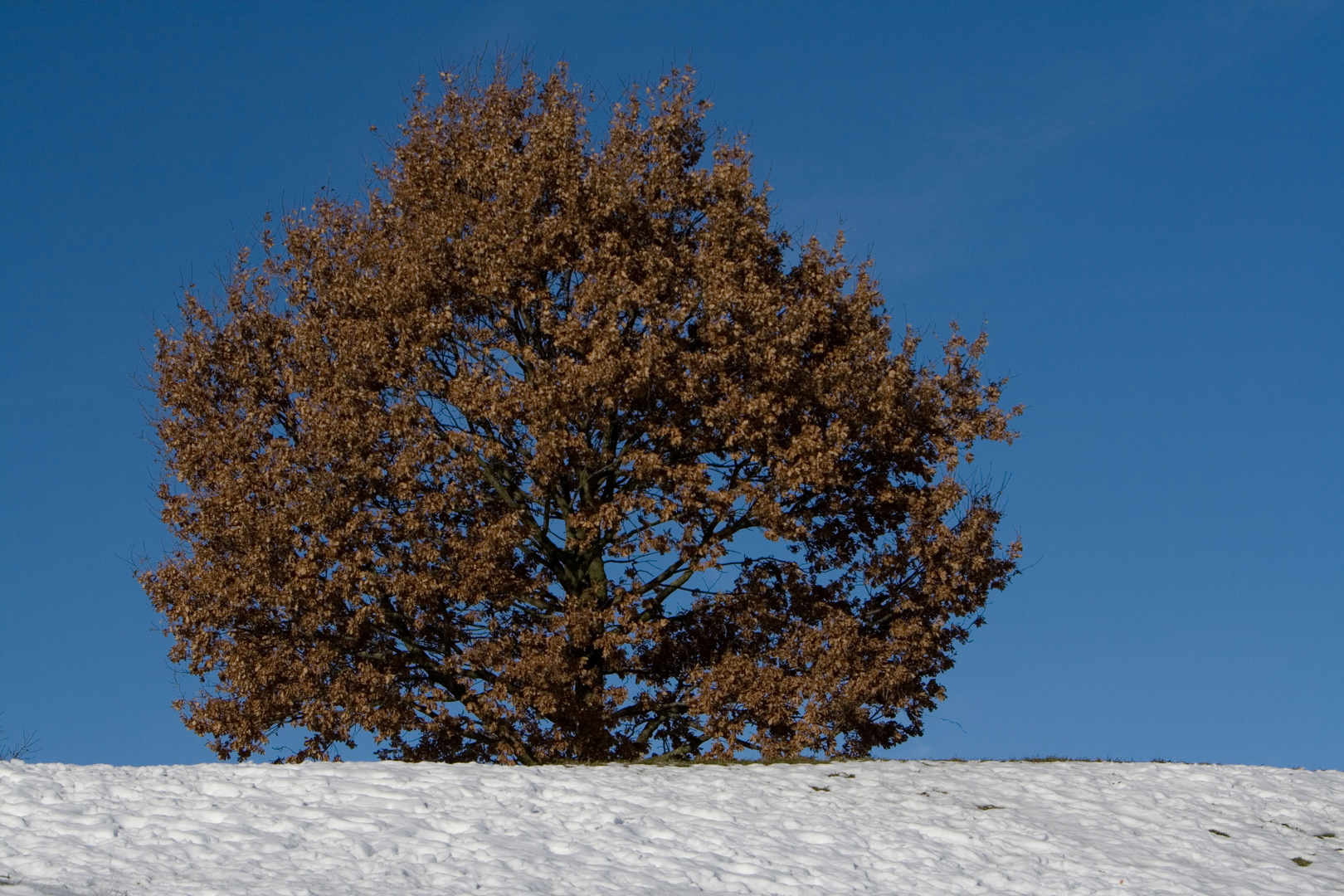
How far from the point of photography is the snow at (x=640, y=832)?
13.9m

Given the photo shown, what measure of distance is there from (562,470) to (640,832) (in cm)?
872

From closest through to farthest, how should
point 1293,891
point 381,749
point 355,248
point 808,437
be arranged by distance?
point 1293,891, point 808,437, point 381,749, point 355,248

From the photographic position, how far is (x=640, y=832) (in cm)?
1611

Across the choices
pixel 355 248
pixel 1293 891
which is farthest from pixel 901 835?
pixel 355 248

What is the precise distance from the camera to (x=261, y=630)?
23281mm

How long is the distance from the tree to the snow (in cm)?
391

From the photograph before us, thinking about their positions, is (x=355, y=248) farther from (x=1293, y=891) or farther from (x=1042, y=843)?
(x=1293, y=891)

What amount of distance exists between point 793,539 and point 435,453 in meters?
6.71

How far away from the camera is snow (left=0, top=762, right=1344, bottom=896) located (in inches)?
547

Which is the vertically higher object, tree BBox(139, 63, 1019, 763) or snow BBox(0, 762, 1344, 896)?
tree BBox(139, 63, 1019, 763)

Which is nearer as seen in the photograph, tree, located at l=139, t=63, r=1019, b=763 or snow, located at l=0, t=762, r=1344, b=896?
snow, located at l=0, t=762, r=1344, b=896

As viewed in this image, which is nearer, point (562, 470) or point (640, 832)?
point (640, 832)

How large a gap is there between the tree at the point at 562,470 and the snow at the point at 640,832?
3.91 m

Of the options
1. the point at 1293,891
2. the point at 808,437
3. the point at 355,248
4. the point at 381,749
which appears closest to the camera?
the point at 1293,891
